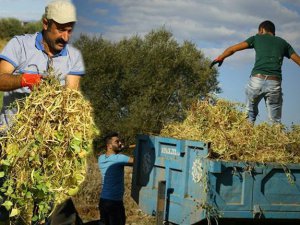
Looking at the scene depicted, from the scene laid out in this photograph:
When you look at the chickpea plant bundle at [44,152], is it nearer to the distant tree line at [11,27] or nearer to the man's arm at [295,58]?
the man's arm at [295,58]

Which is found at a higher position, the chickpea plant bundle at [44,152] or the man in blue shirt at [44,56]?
the man in blue shirt at [44,56]

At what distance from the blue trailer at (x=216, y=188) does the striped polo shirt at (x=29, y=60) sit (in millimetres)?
2490

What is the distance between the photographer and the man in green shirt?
877 cm

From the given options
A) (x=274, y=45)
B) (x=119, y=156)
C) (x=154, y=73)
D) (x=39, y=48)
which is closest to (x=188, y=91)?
(x=154, y=73)

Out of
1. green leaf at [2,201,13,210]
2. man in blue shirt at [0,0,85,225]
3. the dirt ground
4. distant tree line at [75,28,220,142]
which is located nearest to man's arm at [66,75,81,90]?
man in blue shirt at [0,0,85,225]

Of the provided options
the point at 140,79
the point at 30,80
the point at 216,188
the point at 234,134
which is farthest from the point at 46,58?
the point at 140,79

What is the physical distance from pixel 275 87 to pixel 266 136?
5.81 feet

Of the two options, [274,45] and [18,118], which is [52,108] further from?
[274,45]

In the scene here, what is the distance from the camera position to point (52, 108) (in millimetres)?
3527

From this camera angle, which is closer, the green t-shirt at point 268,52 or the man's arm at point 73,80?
the man's arm at point 73,80

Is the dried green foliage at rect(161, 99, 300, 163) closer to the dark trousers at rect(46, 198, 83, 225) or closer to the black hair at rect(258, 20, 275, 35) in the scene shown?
the black hair at rect(258, 20, 275, 35)

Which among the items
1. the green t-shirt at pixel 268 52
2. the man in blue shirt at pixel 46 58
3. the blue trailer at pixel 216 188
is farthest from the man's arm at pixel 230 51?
the man in blue shirt at pixel 46 58

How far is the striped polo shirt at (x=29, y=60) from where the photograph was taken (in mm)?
4172

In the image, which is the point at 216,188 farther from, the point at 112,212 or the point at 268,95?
the point at 268,95
